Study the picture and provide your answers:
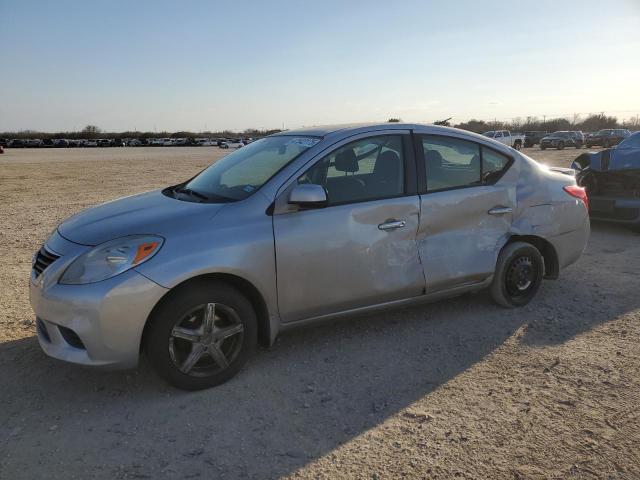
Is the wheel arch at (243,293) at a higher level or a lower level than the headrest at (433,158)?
lower

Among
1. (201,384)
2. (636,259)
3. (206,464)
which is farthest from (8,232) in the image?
(636,259)

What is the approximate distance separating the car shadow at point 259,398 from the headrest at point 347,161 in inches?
52.7

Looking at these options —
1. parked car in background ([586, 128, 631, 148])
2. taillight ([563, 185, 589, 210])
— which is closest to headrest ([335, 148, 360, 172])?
taillight ([563, 185, 589, 210])

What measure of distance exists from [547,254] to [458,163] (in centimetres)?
A: 140

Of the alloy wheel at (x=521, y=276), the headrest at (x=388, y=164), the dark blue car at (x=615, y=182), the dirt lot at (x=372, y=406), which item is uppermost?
the headrest at (x=388, y=164)

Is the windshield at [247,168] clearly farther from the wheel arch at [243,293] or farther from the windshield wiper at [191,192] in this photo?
the wheel arch at [243,293]

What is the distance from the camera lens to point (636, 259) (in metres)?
6.42

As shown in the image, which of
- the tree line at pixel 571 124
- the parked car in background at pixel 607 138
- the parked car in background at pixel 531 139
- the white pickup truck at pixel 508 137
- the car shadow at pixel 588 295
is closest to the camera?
the car shadow at pixel 588 295

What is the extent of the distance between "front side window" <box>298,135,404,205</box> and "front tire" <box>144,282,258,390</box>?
100 cm

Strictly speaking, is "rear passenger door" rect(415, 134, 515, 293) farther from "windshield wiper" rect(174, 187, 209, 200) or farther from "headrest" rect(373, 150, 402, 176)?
"windshield wiper" rect(174, 187, 209, 200)

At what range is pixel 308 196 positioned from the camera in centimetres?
342

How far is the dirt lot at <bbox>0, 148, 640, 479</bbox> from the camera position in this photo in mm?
2645

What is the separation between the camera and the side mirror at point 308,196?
3.42m

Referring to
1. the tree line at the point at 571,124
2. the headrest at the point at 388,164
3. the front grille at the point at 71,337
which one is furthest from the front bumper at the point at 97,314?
the tree line at the point at 571,124
